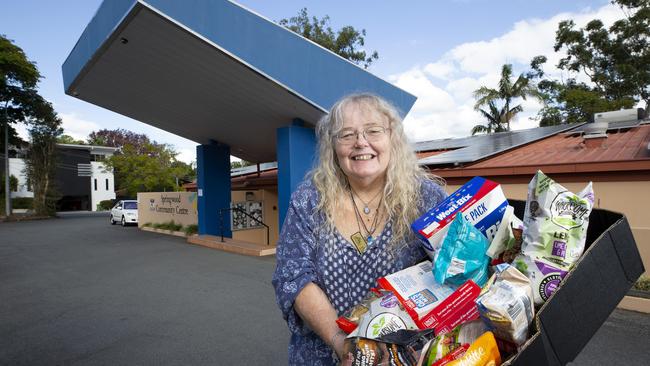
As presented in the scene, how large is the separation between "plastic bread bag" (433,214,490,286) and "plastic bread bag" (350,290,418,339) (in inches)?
5.3

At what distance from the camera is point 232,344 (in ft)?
14.3

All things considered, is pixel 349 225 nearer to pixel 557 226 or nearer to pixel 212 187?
pixel 557 226

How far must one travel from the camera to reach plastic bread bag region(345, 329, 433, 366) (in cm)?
92

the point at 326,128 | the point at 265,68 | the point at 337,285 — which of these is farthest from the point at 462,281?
the point at 265,68

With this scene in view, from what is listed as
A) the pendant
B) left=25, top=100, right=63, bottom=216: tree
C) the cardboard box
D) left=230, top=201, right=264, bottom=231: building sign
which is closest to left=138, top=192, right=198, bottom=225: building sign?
left=230, top=201, right=264, bottom=231: building sign

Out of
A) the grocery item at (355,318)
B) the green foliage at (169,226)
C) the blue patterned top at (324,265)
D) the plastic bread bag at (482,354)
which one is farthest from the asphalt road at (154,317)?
the green foliage at (169,226)

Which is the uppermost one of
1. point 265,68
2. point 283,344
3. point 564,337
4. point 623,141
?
Answer: point 265,68

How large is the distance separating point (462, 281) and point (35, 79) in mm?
38380

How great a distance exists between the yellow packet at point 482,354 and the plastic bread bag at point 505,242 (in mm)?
298

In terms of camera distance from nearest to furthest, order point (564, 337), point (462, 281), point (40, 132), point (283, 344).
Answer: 1. point (564, 337)
2. point (462, 281)
3. point (283, 344)
4. point (40, 132)

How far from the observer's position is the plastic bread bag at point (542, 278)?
35.9 inches

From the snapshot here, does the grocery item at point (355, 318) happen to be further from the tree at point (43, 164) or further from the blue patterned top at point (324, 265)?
the tree at point (43, 164)

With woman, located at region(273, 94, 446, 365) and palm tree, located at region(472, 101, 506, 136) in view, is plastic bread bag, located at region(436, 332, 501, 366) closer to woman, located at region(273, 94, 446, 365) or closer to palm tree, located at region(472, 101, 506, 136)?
woman, located at region(273, 94, 446, 365)

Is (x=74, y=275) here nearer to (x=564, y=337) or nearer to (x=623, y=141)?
(x=564, y=337)
